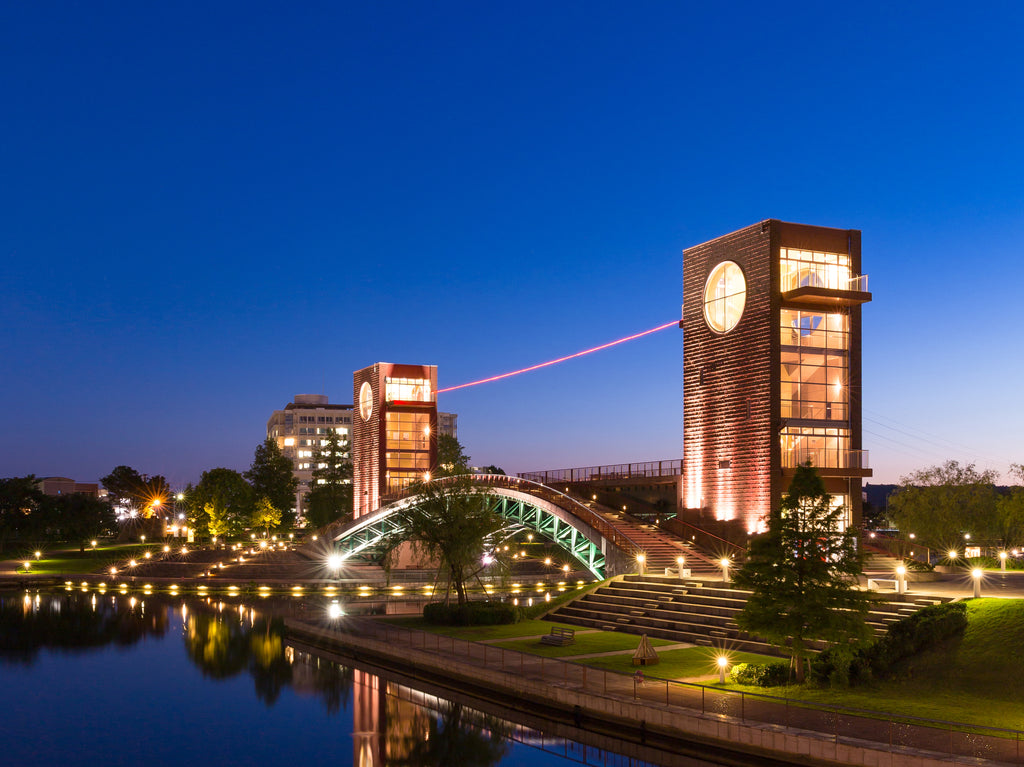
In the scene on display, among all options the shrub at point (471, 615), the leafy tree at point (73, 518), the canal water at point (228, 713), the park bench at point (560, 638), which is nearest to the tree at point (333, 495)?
the leafy tree at point (73, 518)

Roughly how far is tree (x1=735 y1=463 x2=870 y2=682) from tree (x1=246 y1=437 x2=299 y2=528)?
329 feet

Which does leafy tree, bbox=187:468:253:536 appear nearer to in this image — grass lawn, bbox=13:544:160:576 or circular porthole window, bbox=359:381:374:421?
grass lawn, bbox=13:544:160:576

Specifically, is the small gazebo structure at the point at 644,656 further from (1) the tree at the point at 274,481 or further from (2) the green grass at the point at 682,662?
(1) the tree at the point at 274,481

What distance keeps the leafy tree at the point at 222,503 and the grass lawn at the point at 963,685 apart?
92873mm

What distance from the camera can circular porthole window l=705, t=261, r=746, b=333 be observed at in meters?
50.3

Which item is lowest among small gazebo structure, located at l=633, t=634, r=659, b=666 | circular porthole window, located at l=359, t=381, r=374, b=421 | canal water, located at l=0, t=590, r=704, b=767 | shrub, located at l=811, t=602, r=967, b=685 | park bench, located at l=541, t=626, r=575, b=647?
canal water, located at l=0, t=590, r=704, b=767

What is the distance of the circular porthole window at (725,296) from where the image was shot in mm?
50312

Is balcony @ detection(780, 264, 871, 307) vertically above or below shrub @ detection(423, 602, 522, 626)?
above

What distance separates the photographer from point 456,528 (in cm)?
4131

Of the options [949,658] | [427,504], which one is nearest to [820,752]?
[949,658]

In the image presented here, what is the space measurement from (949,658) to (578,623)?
1603 centimetres

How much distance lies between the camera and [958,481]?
2564 inches

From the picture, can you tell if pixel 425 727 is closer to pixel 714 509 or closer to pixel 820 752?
pixel 820 752

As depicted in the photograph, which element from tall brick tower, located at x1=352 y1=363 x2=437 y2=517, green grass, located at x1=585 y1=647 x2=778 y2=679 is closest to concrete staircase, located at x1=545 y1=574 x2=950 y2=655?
green grass, located at x1=585 y1=647 x2=778 y2=679
